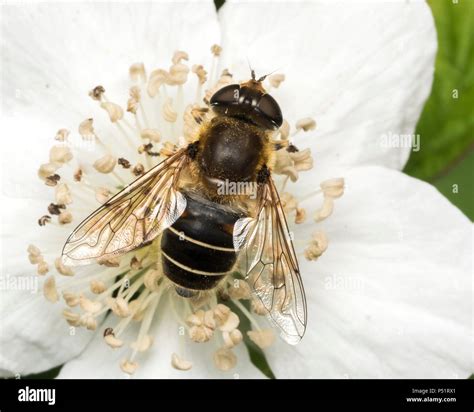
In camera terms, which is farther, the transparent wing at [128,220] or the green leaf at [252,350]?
the green leaf at [252,350]

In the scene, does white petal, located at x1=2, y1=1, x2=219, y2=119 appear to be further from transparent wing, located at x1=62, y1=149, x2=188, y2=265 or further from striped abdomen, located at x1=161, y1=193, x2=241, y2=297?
striped abdomen, located at x1=161, y1=193, x2=241, y2=297

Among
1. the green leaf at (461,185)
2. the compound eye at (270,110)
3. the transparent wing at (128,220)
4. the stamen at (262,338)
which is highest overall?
the compound eye at (270,110)

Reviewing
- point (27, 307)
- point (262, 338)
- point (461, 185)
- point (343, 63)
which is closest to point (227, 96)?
point (343, 63)

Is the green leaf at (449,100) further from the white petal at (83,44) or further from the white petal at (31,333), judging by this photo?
the white petal at (31,333)

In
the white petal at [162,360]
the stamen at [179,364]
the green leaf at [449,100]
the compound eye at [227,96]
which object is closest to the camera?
the compound eye at [227,96]

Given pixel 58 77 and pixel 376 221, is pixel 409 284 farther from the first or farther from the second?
pixel 58 77

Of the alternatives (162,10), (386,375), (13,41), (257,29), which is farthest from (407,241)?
(13,41)

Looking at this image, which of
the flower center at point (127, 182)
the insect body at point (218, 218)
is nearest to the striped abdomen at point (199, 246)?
the insect body at point (218, 218)
